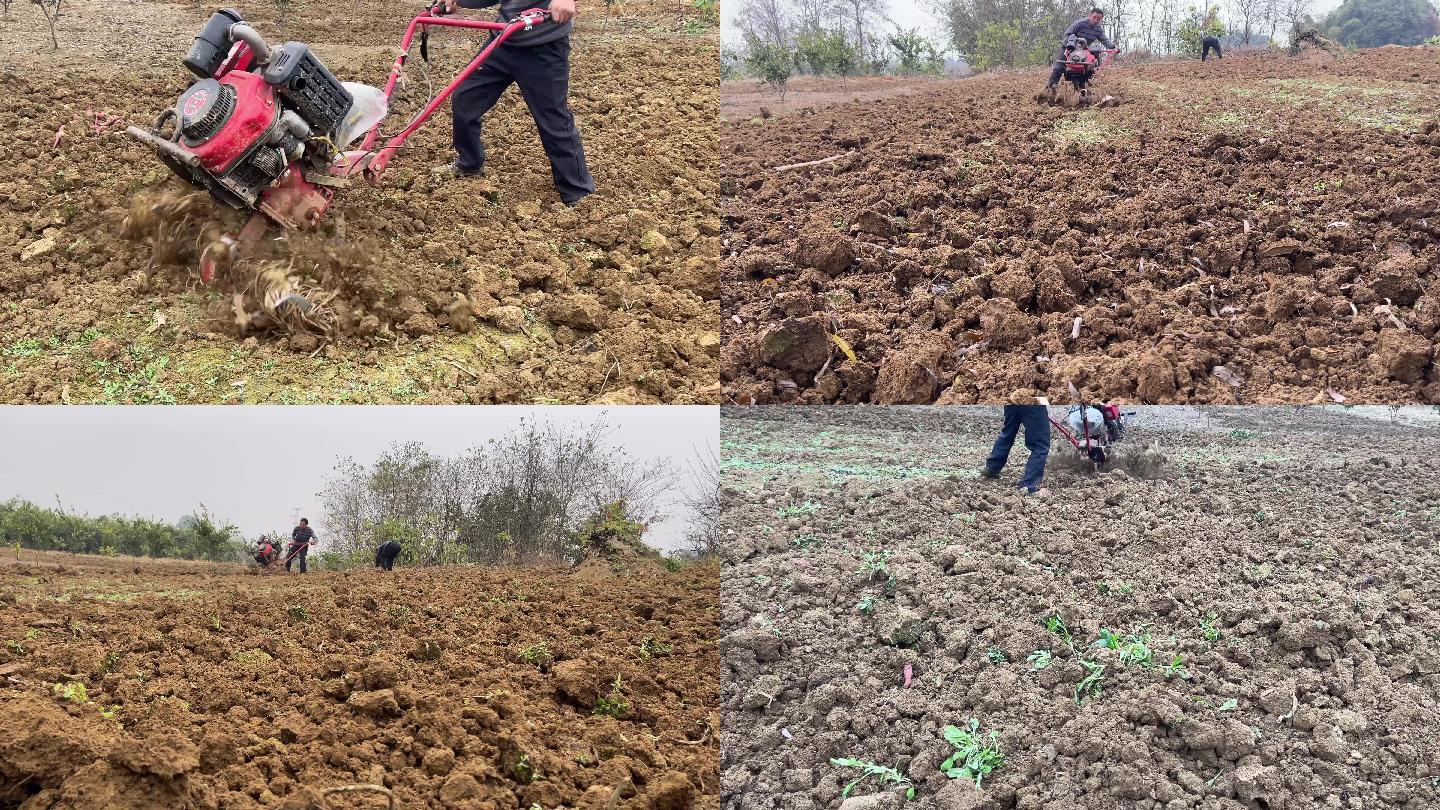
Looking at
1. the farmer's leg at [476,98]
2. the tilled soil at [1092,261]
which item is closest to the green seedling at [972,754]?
the tilled soil at [1092,261]

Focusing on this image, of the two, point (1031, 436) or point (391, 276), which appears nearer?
point (391, 276)

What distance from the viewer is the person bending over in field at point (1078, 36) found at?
8477 mm

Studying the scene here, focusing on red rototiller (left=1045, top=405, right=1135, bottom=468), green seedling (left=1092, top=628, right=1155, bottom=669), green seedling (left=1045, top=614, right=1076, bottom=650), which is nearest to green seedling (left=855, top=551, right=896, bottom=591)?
green seedling (left=1045, top=614, right=1076, bottom=650)

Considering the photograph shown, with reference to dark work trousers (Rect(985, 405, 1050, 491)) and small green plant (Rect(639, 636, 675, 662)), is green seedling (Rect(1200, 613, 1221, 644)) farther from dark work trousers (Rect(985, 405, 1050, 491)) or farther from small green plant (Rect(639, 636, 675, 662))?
small green plant (Rect(639, 636, 675, 662))

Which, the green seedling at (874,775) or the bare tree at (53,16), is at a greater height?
the bare tree at (53,16)

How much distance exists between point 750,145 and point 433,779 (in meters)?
5.62

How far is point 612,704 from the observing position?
3057 mm

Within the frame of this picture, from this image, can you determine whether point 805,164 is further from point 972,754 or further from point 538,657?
point 972,754

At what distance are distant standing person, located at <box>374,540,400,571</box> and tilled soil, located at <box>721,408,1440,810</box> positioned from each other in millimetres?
2302

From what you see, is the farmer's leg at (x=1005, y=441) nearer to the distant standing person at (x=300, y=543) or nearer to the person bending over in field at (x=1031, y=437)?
the person bending over in field at (x=1031, y=437)

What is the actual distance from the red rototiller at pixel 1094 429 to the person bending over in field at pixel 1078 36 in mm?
3989

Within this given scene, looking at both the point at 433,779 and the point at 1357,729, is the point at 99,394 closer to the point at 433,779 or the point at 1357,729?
the point at 433,779

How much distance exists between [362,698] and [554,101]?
120 inches

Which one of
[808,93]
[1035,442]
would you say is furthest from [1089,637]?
[808,93]
